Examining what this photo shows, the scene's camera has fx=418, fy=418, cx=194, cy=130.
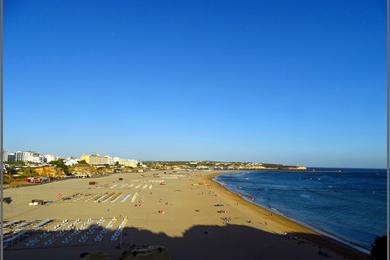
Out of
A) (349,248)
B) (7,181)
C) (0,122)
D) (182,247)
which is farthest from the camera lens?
(7,181)

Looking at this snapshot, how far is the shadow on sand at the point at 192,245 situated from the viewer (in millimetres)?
15914

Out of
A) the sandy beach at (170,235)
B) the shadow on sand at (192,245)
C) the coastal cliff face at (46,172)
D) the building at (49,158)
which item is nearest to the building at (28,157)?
the building at (49,158)

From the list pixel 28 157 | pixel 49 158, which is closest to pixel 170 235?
pixel 28 157

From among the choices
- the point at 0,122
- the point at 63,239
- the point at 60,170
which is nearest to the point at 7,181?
the point at 60,170

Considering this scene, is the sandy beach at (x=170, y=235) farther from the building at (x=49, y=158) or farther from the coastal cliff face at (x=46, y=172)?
the building at (x=49, y=158)

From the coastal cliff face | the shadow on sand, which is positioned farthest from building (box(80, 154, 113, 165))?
the shadow on sand

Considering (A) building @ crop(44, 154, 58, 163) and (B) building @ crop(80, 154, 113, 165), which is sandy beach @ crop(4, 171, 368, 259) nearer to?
(B) building @ crop(80, 154, 113, 165)

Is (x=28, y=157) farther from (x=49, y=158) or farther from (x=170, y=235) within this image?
(x=170, y=235)

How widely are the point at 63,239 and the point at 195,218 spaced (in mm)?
10170

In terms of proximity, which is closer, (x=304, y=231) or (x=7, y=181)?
(x=304, y=231)

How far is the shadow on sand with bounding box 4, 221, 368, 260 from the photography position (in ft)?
52.2

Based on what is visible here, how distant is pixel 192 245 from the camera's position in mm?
17719

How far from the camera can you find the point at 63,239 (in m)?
18.0

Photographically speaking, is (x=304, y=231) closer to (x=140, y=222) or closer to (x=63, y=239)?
(x=140, y=222)
